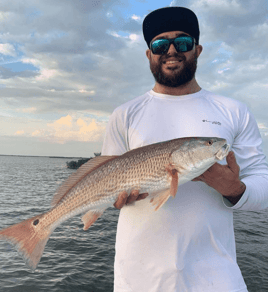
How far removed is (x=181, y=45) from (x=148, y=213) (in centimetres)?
240

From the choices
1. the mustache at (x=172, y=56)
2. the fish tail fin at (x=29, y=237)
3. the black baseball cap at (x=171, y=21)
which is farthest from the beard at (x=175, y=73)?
the fish tail fin at (x=29, y=237)

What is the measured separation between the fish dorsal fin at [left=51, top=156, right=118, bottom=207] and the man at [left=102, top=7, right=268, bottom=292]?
191 millimetres

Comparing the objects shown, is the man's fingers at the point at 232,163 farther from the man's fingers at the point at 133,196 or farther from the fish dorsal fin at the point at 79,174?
the fish dorsal fin at the point at 79,174

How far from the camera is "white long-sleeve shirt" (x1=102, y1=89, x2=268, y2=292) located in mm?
3004

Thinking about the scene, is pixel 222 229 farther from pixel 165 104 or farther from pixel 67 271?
pixel 67 271

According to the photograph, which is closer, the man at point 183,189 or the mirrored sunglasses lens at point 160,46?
the man at point 183,189

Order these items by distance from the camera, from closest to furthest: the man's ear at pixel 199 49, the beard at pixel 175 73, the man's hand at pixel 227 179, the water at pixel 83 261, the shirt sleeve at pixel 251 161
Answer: the man's hand at pixel 227 179 < the shirt sleeve at pixel 251 161 < the beard at pixel 175 73 < the man's ear at pixel 199 49 < the water at pixel 83 261

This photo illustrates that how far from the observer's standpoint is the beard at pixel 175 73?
3779 millimetres

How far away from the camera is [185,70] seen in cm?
382

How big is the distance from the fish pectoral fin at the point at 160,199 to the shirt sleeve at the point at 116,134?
0.98m

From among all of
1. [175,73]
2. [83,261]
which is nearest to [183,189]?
[175,73]

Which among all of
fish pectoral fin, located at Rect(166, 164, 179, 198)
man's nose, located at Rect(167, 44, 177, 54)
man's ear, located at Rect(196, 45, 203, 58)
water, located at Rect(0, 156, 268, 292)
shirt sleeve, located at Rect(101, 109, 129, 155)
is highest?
man's ear, located at Rect(196, 45, 203, 58)

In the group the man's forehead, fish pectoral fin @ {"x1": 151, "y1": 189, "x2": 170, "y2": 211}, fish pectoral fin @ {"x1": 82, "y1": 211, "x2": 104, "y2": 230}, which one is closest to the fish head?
fish pectoral fin @ {"x1": 151, "y1": 189, "x2": 170, "y2": 211}

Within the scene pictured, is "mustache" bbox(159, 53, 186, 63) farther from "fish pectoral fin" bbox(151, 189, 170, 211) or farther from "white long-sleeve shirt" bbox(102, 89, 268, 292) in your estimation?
"fish pectoral fin" bbox(151, 189, 170, 211)
